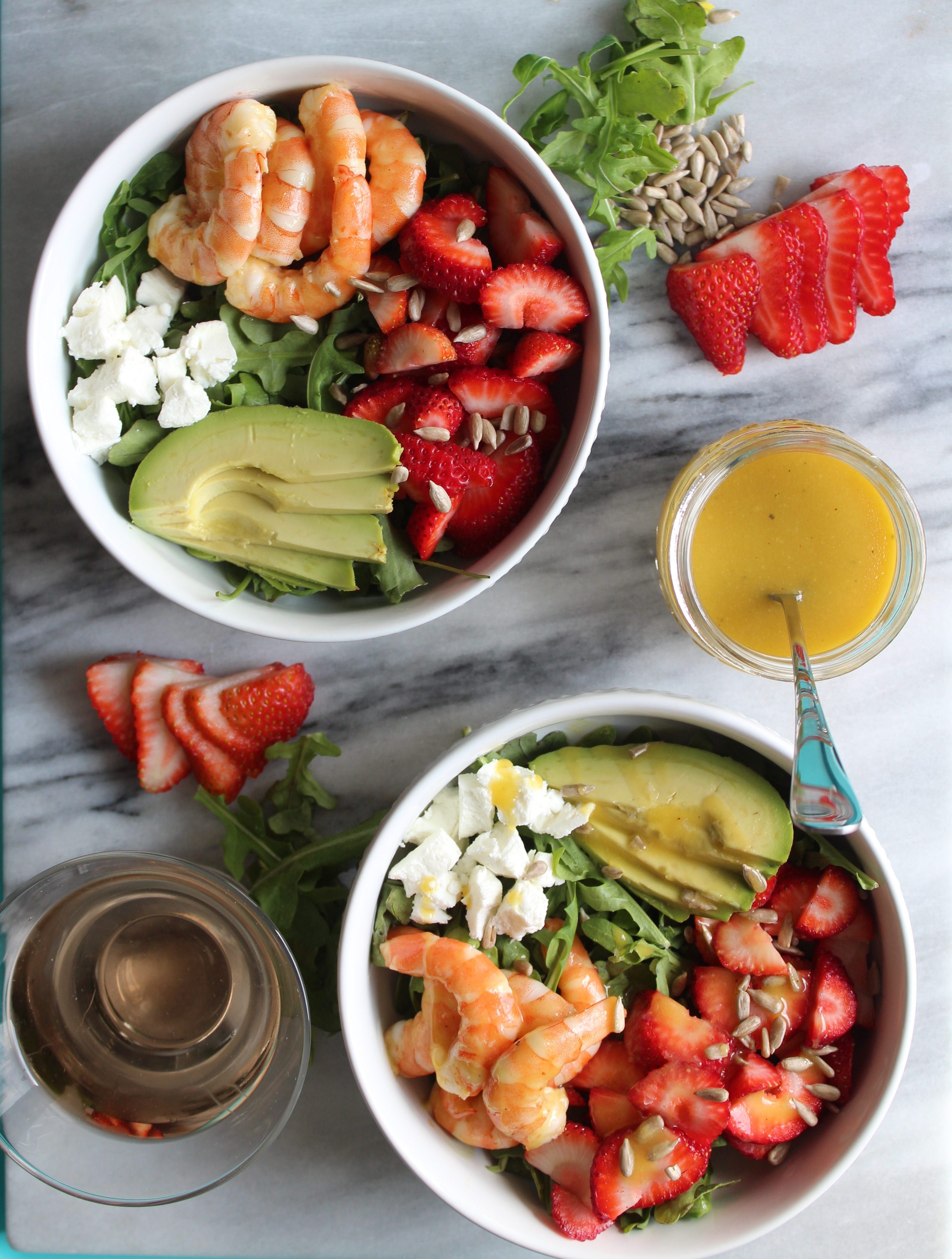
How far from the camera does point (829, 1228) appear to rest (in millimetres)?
1713

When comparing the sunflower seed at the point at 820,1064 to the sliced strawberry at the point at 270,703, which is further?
the sliced strawberry at the point at 270,703

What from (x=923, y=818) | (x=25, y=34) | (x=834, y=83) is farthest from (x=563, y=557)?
(x=25, y=34)

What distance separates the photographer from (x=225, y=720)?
5.36ft

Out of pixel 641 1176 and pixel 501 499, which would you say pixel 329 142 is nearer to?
pixel 501 499

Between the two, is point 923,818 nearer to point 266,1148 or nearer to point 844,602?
point 844,602

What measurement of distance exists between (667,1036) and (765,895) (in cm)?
25

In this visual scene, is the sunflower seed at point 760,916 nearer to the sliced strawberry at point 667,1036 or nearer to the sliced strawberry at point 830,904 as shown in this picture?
the sliced strawberry at point 830,904

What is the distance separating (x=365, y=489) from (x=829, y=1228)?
1456 mm

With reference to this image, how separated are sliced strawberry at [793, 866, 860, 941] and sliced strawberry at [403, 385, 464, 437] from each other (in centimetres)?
87

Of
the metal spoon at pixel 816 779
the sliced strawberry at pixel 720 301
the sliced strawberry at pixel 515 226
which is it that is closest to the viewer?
the metal spoon at pixel 816 779

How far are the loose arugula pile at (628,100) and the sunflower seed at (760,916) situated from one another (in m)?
0.97

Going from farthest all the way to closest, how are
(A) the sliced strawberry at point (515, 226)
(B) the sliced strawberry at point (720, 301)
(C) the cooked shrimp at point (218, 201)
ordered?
(B) the sliced strawberry at point (720, 301)
(A) the sliced strawberry at point (515, 226)
(C) the cooked shrimp at point (218, 201)

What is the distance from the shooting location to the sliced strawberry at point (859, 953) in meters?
1.53

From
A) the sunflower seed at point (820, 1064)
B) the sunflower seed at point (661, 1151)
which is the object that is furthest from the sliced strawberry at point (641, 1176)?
Answer: the sunflower seed at point (820, 1064)
